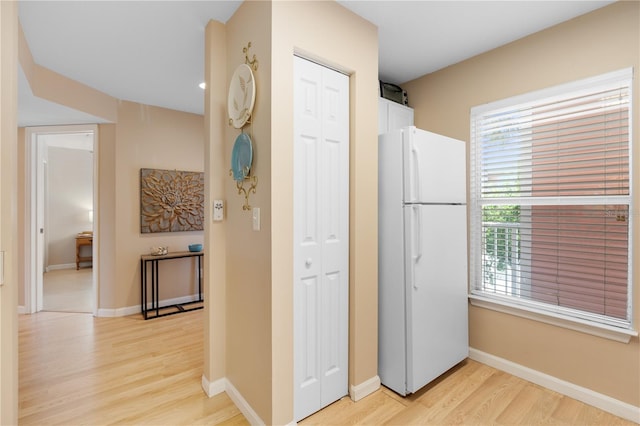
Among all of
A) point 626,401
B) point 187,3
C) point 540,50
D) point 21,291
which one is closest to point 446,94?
point 540,50

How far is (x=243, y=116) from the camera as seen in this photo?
1.88m

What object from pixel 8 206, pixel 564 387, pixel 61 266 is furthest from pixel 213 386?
pixel 61 266

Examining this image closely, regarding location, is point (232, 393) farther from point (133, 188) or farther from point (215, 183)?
point (133, 188)

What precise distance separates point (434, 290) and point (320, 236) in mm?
945

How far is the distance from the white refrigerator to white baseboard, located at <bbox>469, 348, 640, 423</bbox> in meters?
0.33

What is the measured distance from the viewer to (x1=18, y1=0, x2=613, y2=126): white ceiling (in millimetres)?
1993

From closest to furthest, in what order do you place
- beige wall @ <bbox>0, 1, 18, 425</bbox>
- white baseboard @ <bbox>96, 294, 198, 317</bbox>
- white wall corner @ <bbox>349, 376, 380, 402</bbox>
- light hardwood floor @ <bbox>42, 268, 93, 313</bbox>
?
beige wall @ <bbox>0, 1, 18, 425</bbox>
white wall corner @ <bbox>349, 376, 380, 402</bbox>
white baseboard @ <bbox>96, 294, 198, 317</bbox>
light hardwood floor @ <bbox>42, 268, 93, 313</bbox>

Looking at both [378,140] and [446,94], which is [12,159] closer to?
[378,140]

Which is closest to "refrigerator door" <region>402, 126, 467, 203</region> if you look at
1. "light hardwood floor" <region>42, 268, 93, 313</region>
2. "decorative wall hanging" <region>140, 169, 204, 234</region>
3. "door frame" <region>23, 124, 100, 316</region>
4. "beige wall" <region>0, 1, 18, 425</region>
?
"beige wall" <region>0, 1, 18, 425</region>

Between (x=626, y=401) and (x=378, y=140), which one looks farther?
(x=378, y=140)

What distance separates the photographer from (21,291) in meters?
3.73

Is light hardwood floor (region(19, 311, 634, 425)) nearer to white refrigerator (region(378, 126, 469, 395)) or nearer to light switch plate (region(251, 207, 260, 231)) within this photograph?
white refrigerator (region(378, 126, 469, 395))

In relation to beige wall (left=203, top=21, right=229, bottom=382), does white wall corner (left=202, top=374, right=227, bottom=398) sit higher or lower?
lower

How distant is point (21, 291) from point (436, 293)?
15.2 ft
